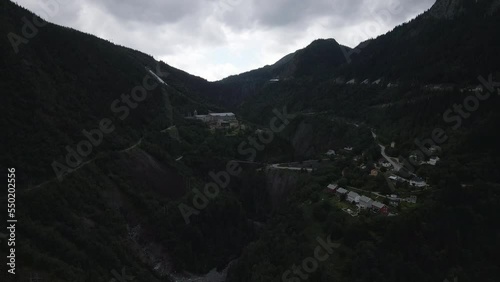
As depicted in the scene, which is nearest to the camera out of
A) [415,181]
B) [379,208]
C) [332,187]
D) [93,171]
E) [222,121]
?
[379,208]

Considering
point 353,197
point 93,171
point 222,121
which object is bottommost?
point 353,197

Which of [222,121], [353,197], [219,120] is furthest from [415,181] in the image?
[219,120]

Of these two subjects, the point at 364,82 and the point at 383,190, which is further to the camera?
the point at 364,82

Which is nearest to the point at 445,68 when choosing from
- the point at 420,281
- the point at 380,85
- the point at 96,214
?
the point at 380,85

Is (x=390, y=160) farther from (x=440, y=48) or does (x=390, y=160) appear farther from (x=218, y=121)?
(x=440, y=48)

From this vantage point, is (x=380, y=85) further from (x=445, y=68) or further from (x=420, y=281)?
(x=420, y=281)

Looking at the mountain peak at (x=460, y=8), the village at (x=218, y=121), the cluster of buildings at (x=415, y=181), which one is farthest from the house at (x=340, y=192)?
the mountain peak at (x=460, y=8)

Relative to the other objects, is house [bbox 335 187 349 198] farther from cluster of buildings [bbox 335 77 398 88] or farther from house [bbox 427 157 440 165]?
cluster of buildings [bbox 335 77 398 88]
